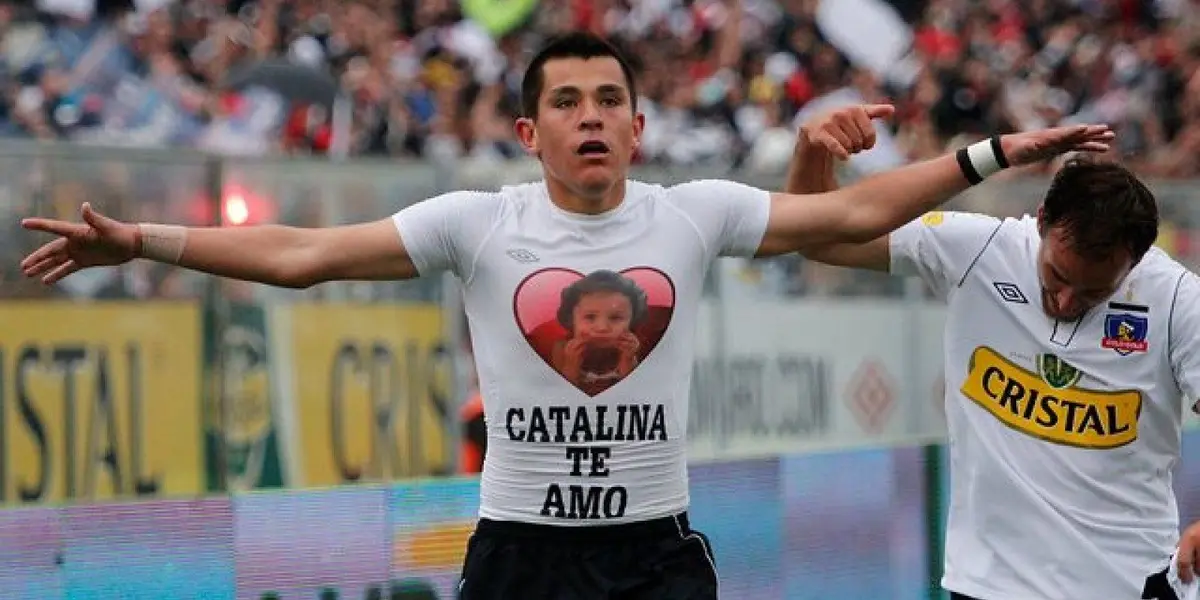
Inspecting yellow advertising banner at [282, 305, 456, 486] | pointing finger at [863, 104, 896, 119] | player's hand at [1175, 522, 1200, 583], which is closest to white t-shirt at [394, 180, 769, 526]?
pointing finger at [863, 104, 896, 119]

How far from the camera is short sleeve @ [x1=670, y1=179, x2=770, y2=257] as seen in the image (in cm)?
564

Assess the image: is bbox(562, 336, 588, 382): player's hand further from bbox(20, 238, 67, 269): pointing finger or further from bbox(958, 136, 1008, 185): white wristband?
bbox(20, 238, 67, 269): pointing finger

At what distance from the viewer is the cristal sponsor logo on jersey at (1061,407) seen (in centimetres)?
613

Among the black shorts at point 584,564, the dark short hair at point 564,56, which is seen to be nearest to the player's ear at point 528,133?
the dark short hair at point 564,56

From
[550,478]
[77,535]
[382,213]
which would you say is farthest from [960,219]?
[382,213]

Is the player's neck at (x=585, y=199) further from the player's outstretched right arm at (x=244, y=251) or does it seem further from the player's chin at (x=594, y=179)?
the player's outstretched right arm at (x=244, y=251)

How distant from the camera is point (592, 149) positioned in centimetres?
551

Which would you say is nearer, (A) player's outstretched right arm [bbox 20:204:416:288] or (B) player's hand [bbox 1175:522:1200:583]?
(A) player's outstretched right arm [bbox 20:204:416:288]

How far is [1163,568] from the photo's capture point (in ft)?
20.4

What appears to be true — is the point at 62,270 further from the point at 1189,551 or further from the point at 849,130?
the point at 1189,551

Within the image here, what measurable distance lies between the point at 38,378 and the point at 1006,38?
1120cm

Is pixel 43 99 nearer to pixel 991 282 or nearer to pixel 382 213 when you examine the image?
pixel 382 213

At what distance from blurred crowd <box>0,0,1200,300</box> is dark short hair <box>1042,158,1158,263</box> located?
19.7 feet

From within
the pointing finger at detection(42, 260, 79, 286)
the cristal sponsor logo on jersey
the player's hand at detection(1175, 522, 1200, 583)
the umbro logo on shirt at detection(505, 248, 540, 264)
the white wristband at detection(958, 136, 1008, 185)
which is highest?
the white wristband at detection(958, 136, 1008, 185)
